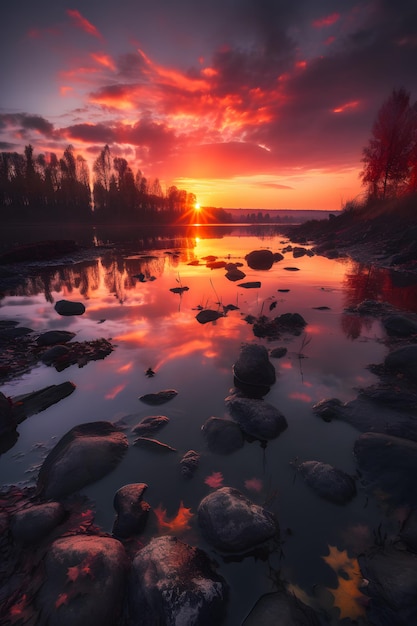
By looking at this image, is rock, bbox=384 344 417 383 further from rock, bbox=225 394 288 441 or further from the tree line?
the tree line

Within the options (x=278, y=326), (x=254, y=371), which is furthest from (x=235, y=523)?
(x=278, y=326)

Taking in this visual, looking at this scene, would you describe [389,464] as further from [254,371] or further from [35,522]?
[35,522]

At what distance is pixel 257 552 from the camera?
9.56 feet

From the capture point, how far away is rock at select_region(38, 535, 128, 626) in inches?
88.7

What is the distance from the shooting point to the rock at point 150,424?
4765mm

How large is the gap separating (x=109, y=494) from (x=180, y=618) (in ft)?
5.77

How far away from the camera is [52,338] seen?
8344mm

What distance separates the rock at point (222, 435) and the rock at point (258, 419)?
0.21 metres

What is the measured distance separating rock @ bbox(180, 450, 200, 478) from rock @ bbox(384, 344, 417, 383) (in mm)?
4940

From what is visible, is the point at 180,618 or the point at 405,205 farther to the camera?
the point at 405,205

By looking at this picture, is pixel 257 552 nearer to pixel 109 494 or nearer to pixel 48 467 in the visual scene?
pixel 109 494

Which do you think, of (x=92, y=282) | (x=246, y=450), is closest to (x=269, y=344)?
(x=246, y=450)

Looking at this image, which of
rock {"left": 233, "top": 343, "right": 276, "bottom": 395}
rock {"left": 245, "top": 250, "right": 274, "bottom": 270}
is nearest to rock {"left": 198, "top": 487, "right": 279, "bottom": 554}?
rock {"left": 233, "top": 343, "right": 276, "bottom": 395}

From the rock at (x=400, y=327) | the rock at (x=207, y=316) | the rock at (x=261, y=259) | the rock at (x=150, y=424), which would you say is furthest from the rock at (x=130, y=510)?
the rock at (x=261, y=259)
